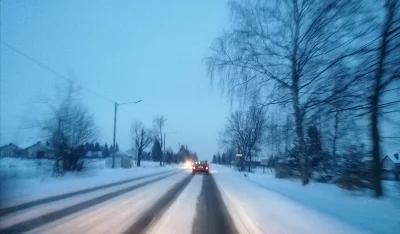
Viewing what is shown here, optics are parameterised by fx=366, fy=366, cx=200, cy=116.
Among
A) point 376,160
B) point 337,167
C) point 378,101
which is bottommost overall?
point 337,167

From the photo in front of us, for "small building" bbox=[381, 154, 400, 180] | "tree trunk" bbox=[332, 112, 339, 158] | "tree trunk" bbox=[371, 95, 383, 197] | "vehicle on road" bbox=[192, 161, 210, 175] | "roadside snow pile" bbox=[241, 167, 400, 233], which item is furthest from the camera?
"vehicle on road" bbox=[192, 161, 210, 175]

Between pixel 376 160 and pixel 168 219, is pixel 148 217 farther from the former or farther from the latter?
pixel 376 160

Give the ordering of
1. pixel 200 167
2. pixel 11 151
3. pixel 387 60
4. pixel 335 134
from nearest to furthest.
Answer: pixel 387 60 < pixel 335 134 < pixel 11 151 < pixel 200 167

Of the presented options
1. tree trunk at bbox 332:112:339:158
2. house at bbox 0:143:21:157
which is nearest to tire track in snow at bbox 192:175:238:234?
tree trunk at bbox 332:112:339:158

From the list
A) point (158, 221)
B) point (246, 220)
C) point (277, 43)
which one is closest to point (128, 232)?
point (158, 221)

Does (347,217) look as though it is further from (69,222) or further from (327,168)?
(327,168)

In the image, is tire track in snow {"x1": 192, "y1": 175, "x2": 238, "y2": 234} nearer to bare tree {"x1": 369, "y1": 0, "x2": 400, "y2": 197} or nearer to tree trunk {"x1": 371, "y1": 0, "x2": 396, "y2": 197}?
tree trunk {"x1": 371, "y1": 0, "x2": 396, "y2": 197}

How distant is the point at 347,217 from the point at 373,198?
227 cm

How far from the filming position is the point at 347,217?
10.7 meters

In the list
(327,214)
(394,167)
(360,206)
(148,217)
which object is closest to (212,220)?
(148,217)

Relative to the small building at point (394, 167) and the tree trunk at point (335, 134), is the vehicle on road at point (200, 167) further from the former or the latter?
the tree trunk at point (335, 134)

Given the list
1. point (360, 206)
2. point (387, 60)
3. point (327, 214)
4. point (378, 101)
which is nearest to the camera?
point (387, 60)

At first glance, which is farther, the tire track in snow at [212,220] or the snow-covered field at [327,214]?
the snow-covered field at [327,214]

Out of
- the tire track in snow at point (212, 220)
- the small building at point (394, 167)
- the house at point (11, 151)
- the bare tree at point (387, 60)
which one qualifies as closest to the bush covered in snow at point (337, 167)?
the small building at point (394, 167)
